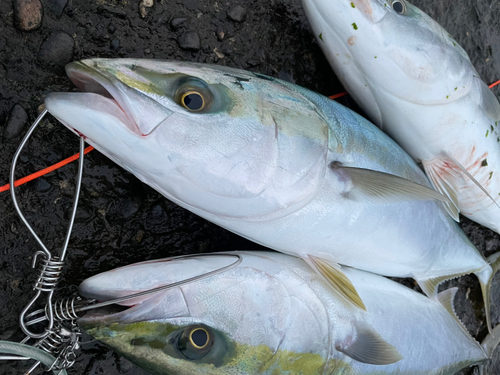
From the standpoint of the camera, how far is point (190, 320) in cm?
150

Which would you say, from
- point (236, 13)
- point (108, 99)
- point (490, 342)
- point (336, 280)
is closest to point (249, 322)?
point (336, 280)

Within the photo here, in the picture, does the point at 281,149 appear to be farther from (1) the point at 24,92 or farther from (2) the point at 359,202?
(1) the point at 24,92

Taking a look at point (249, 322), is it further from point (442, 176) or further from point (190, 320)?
point (442, 176)

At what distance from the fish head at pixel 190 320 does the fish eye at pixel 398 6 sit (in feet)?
5.16

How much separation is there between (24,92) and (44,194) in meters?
0.50

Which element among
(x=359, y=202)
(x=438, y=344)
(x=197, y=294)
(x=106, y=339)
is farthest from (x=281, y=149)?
(x=438, y=344)

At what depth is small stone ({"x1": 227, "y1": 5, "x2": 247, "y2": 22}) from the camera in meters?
2.20

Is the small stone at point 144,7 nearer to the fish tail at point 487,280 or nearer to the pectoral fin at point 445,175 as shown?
the pectoral fin at point 445,175

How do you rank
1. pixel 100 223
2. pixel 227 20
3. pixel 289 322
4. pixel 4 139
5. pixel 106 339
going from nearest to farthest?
pixel 106 339 → pixel 289 322 → pixel 4 139 → pixel 100 223 → pixel 227 20

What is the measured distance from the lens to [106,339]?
1.48m

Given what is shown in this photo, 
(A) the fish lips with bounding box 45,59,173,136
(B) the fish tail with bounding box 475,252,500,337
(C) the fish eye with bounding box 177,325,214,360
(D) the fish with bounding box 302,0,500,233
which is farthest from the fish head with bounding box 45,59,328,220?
(B) the fish tail with bounding box 475,252,500,337

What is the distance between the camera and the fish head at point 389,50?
189 cm

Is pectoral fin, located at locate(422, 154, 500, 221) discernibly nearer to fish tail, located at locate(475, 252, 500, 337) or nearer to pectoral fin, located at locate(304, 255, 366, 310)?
fish tail, located at locate(475, 252, 500, 337)

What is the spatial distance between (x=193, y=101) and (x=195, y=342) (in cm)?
93
